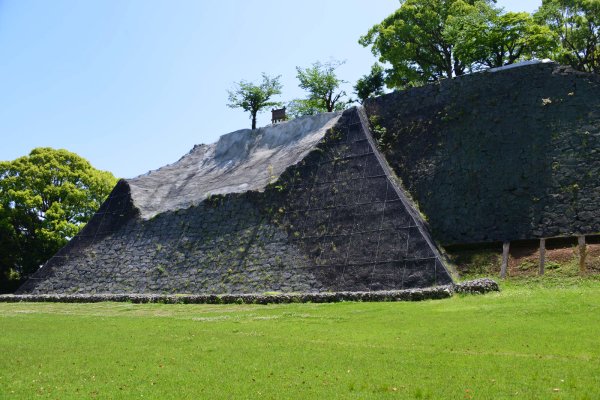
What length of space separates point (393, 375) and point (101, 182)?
39.8 metres

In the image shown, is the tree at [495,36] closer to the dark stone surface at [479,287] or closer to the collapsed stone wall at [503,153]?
the collapsed stone wall at [503,153]

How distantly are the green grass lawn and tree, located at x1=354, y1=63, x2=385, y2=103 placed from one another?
2957 centimetres

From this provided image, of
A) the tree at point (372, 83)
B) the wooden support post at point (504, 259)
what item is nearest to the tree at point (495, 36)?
the tree at point (372, 83)

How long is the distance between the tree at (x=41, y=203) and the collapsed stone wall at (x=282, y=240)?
9322mm

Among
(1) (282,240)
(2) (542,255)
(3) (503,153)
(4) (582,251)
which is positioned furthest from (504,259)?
(1) (282,240)

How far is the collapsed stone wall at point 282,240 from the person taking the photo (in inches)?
942

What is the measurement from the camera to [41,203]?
43250 mm

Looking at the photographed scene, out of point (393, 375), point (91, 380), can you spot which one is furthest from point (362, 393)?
point (91, 380)

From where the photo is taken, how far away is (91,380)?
11.1 metres

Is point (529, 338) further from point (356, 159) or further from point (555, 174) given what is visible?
point (356, 159)

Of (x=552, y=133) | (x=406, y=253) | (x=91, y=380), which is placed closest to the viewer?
(x=91, y=380)

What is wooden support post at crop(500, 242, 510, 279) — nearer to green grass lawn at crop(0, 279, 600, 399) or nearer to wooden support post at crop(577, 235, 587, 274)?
green grass lawn at crop(0, 279, 600, 399)

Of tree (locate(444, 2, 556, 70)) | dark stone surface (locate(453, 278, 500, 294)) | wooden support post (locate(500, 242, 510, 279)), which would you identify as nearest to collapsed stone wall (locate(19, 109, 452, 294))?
dark stone surface (locate(453, 278, 500, 294))

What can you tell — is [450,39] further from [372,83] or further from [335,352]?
[335,352]
